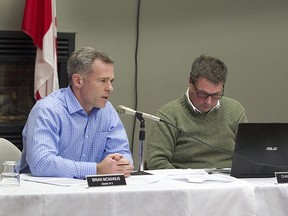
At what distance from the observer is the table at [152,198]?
2.68 m

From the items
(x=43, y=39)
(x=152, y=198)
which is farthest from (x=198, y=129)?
(x=43, y=39)

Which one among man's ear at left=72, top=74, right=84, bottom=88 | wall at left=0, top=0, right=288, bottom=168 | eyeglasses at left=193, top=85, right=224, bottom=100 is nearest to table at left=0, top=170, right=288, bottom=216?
man's ear at left=72, top=74, right=84, bottom=88

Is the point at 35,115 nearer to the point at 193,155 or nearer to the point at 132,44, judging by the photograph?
the point at 193,155

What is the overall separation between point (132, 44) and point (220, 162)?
1.83 m

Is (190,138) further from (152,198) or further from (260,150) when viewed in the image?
(152,198)

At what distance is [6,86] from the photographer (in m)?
5.48

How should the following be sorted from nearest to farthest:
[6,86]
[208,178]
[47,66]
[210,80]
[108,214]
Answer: [108,214]
[208,178]
[210,80]
[47,66]
[6,86]

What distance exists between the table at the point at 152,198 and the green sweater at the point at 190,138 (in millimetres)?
742

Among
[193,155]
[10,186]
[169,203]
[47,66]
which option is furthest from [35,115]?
[47,66]

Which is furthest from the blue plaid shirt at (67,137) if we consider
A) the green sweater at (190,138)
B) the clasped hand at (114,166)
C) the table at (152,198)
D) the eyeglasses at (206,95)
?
the eyeglasses at (206,95)

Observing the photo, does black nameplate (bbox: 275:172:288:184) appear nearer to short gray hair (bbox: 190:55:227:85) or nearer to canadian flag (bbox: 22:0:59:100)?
short gray hair (bbox: 190:55:227:85)

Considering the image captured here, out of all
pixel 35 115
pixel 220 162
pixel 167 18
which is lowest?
pixel 220 162

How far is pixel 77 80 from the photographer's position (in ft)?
11.6

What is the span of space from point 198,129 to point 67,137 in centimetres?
95
